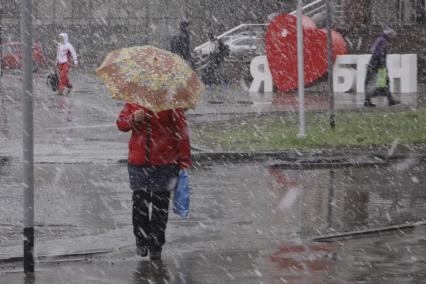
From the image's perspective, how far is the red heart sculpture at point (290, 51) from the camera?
103ft

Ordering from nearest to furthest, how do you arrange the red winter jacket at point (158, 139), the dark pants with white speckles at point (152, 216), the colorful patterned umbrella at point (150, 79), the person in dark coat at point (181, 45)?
1. the colorful patterned umbrella at point (150, 79)
2. the red winter jacket at point (158, 139)
3. the dark pants with white speckles at point (152, 216)
4. the person in dark coat at point (181, 45)

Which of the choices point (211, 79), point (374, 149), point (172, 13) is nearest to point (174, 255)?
point (374, 149)

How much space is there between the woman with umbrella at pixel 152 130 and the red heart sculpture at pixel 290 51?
849 inches

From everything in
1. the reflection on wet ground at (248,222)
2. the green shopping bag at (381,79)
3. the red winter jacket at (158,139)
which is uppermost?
the green shopping bag at (381,79)

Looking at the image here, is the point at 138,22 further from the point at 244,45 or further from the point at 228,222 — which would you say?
the point at 228,222

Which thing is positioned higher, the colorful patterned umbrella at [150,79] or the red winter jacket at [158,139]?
the colorful patterned umbrella at [150,79]

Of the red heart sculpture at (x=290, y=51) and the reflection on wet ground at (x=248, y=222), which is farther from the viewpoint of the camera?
the red heart sculpture at (x=290, y=51)

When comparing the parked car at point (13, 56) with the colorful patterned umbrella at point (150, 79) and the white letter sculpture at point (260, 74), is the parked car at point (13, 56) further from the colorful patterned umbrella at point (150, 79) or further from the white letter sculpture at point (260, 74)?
the colorful patterned umbrella at point (150, 79)

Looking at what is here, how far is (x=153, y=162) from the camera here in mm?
9438

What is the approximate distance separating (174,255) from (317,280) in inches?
67.0

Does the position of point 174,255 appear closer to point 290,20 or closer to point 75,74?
point 290,20

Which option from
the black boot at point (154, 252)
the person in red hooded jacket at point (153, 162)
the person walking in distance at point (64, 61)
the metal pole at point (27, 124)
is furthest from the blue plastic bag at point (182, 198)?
the person walking in distance at point (64, 61)

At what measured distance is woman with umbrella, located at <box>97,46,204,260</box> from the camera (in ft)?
30.8

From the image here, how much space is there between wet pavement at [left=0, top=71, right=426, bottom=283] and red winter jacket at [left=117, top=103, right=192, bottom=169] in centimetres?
82
